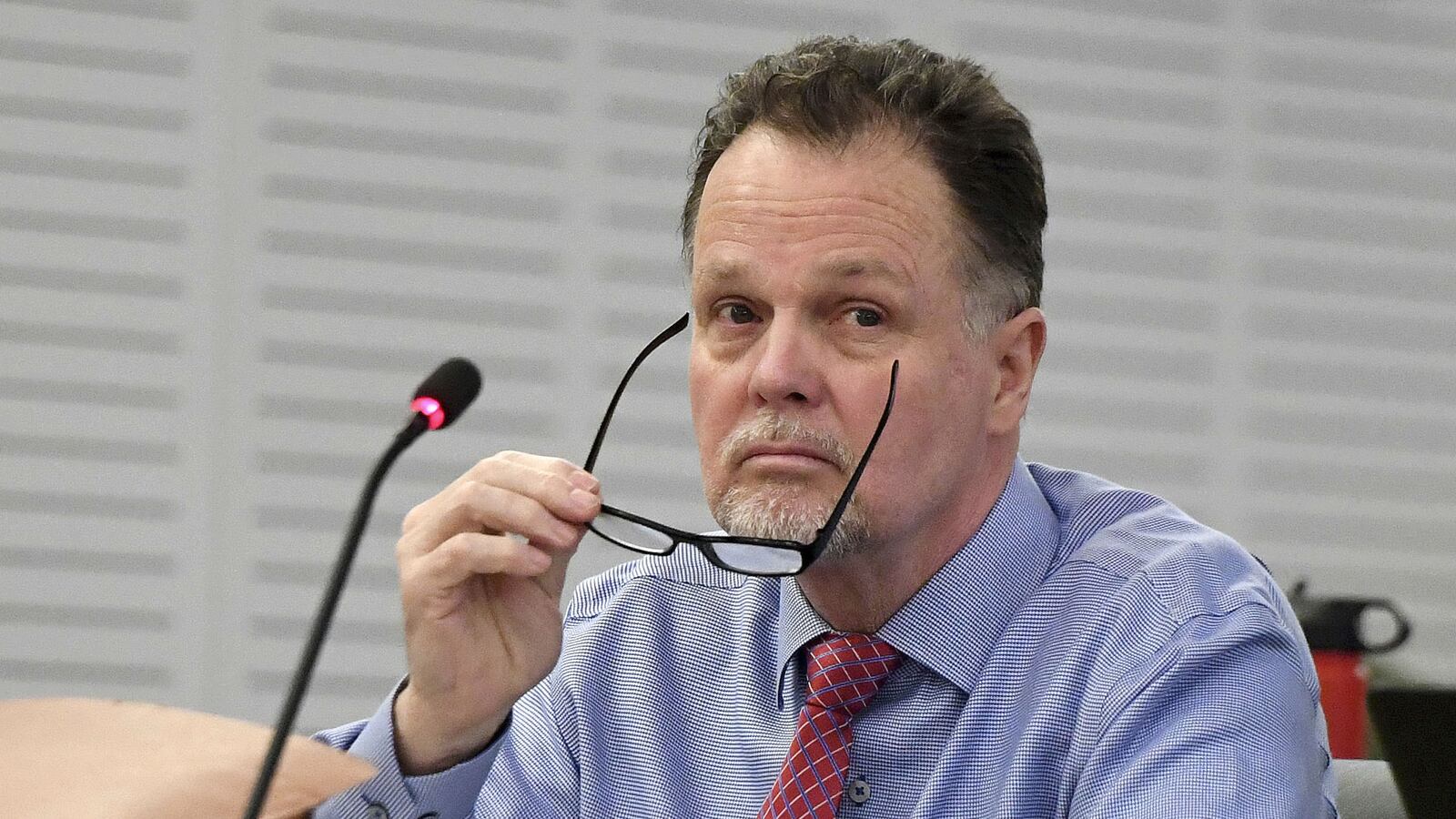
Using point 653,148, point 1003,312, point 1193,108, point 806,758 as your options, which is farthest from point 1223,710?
point 1193,108

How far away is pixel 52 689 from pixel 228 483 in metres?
0.51

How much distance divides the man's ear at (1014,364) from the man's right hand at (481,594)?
463 millimetres

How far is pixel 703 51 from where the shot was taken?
3561mm

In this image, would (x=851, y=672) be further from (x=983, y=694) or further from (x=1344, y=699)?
(x=1344, y=699)

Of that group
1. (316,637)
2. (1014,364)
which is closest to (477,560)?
(316,637)

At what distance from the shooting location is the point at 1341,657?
271cm

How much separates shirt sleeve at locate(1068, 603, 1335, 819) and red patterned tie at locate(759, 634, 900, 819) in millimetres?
222

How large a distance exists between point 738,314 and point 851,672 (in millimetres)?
354

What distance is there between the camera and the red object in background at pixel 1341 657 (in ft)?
8.71

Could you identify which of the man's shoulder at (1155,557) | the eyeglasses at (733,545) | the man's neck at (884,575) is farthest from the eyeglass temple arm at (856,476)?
the man's shoulder at (1155,557)

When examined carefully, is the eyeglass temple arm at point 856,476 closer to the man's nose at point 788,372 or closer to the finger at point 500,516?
the man's nose at point 788,372

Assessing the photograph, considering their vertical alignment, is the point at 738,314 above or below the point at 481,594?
above

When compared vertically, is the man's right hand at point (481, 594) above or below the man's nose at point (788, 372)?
below

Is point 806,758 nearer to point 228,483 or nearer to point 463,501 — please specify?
point 463,501
